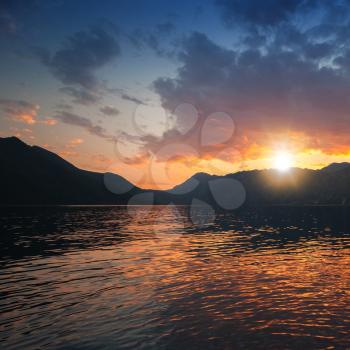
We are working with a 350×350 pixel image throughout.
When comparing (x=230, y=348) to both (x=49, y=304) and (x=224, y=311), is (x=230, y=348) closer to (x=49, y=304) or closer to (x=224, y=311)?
(x=224, y=311)

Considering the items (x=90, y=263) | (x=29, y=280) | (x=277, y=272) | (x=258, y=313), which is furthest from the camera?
(x=90, y=263)

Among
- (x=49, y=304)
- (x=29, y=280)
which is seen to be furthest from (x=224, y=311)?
(x=29, y=280)

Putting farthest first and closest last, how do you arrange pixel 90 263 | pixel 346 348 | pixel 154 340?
pixel 90 263 < pixel 154 340 < pixel 346 348

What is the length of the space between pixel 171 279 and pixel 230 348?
16080 mm

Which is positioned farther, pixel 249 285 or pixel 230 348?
pixel 249 285

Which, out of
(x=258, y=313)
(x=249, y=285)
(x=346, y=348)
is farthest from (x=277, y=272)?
(x=346, y=348)

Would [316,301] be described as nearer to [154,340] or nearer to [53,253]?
[154,340]

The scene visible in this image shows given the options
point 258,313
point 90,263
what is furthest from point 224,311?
point 90,263

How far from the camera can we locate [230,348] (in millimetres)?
16734

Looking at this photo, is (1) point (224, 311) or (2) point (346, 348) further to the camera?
(1) point (224, 311)

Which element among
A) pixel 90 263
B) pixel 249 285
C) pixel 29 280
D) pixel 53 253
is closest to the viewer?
pixel 249 285

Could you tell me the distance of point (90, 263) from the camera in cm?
4153

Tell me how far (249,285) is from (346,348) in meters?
13.3

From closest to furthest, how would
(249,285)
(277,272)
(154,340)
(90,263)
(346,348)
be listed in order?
1. (346,348)
2. (154,340)
3. (249,285)
4. (277,272)
5. (90,263)
